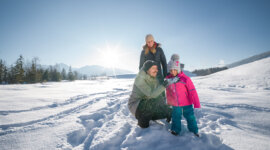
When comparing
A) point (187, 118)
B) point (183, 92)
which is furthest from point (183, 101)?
point (187, 118)

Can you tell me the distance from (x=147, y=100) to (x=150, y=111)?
10.1 inches

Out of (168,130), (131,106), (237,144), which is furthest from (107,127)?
(237,144)

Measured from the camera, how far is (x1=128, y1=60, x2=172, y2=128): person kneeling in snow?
252 cm

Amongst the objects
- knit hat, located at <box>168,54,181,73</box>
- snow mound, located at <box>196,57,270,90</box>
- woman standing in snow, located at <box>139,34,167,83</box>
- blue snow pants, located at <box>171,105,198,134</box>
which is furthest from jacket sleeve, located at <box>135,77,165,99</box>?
snow mound, located at <box>196,57,270,90</box>

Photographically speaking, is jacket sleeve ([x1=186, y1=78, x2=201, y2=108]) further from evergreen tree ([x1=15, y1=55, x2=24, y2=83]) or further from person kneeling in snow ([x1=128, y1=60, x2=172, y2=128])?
evergreen tree ([x1=15, y1=55, x2=24, y2=83])

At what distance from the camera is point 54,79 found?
5391 centimetres

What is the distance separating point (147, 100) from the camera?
8.72ft

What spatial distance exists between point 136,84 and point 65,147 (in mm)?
1763

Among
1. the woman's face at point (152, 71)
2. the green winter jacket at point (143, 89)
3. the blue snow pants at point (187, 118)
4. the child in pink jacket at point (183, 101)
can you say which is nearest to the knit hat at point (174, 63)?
the child in pink jacket at point (183, 101)

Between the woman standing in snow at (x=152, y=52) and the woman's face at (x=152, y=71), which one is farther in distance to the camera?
the woman standing in snow at (x=152, y=52)

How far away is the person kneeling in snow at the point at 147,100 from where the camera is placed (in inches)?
99.0

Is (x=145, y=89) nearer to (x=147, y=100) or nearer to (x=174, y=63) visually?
(x=147, y=100)

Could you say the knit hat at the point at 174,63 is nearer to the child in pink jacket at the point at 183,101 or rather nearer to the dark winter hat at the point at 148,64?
the child in pink jacket at the point at 183,101

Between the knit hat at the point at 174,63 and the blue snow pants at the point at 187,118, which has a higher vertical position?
the knit hat at the point at 174,63
